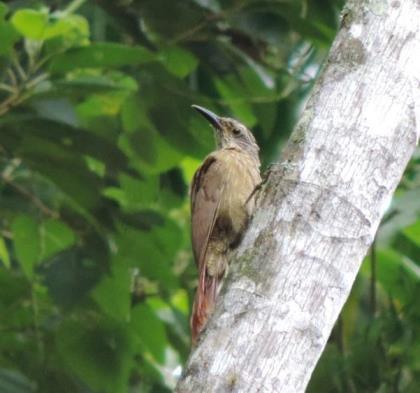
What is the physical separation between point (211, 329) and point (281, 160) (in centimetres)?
60

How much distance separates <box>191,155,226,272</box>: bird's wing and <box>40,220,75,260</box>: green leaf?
0.58 metres

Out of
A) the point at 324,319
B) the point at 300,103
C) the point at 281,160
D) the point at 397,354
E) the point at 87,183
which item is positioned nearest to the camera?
the point at 324,319

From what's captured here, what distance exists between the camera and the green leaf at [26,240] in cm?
542

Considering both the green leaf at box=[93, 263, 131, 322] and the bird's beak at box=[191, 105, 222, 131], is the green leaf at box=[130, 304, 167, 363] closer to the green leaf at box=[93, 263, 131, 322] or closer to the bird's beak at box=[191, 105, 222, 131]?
the green leaf at box=[93, 263, 131, 322]

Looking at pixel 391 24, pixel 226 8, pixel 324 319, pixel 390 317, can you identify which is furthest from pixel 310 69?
pixel 324 319

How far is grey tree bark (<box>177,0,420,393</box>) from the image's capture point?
10.7 ft

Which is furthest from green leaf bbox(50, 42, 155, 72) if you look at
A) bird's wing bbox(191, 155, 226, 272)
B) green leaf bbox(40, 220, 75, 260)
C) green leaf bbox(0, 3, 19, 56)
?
green leaf bbox(40, 220, 75, 260)

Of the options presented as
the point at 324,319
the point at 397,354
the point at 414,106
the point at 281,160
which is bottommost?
the point at 397,354

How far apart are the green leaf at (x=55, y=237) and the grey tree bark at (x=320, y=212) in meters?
2.00

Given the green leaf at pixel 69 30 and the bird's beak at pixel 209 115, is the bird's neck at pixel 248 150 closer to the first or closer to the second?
the bird's beak at pixel 209 115

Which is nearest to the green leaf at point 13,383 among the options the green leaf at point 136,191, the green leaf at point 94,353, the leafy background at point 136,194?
the leafy background at point 136,194

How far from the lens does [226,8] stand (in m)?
5.67

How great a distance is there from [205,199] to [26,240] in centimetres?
76

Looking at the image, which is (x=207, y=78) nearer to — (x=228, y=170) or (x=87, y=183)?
(x=228, y=170)
